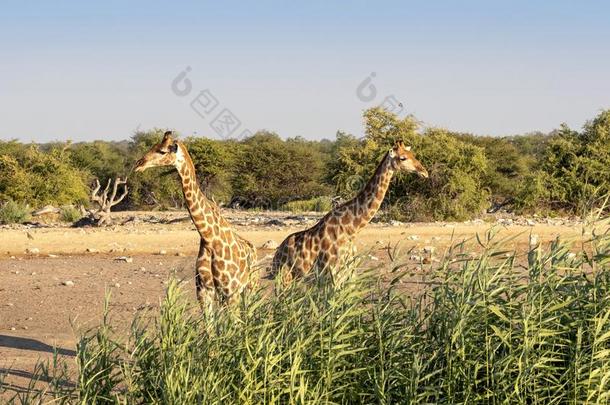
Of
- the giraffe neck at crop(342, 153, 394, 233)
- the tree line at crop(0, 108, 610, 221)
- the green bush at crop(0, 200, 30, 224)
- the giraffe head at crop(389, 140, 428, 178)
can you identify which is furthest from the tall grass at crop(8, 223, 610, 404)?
the green bush at crop(0, 200, 30, 224)

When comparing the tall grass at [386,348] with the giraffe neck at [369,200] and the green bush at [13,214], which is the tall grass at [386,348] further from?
the green bush at [13,214]

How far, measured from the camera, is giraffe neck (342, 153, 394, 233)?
34.9 feet

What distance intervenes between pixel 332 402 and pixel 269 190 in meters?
32.1

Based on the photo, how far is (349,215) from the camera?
10.6 meters

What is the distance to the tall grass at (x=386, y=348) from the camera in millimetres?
6547

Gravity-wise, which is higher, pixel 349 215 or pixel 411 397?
pixel 349 215

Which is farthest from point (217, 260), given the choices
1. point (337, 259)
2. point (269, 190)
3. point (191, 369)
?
point (269, 190)

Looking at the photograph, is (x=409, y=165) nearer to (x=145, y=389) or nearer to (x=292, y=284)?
(x=292, y=284)

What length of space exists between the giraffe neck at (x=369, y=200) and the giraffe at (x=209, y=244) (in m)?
1.31

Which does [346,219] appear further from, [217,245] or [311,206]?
[311,206]

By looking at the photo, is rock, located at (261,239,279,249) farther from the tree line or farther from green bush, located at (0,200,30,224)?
green bush, located at (0,200,30,224)

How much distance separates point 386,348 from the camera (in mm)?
6863

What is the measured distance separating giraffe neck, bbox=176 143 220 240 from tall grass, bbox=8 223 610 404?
2.57 metres

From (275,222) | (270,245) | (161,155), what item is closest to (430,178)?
(275,222)
